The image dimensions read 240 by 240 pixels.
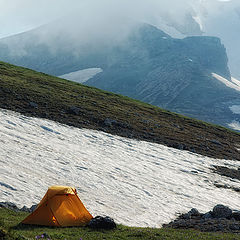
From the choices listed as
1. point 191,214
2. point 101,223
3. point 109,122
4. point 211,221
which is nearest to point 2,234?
point 101,223

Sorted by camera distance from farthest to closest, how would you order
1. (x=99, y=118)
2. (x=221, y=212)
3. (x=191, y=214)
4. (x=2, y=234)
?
1. (x=99, y=118)
2. (x=191, y=214)
3. (x=221, y=212)
4. (x=2, y=234)

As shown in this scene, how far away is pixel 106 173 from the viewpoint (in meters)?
31.2

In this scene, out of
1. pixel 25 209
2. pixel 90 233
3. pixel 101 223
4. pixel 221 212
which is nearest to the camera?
pixel 90 233

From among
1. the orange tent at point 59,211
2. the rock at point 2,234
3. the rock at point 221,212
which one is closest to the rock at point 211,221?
the rock at point 221,212

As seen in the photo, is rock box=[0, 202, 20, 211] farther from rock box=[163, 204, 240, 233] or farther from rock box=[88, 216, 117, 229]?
rock box=[163, 204, 240, 233]

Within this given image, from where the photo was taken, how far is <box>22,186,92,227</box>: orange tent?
57.3 feet

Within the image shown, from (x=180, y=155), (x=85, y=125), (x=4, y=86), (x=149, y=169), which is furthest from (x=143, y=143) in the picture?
(x=4, y=86)

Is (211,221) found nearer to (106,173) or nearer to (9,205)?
(106,173)

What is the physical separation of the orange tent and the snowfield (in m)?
3.35

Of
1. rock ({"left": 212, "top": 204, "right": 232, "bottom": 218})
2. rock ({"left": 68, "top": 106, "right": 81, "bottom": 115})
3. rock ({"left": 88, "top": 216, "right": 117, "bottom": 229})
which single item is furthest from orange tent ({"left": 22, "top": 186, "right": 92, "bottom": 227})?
rock ({"left": 68, "top": 106, "right": 81, "bottom": 115})

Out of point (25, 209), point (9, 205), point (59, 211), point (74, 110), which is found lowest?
point (74, 110)

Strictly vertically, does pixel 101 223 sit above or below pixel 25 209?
above

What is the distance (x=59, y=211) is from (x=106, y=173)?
13.3m

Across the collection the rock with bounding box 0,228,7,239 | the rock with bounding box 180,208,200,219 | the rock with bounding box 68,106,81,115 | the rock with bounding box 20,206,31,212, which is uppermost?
the rock with bounding box 0,228,7,239
